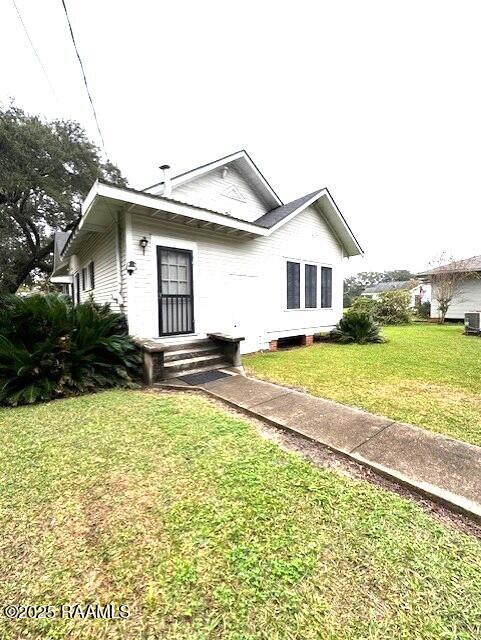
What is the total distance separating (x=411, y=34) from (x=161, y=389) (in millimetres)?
9899

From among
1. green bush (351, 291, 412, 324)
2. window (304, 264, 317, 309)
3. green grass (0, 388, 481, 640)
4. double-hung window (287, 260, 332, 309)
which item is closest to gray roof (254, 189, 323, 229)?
double-hung window (287, 260, 332, 309)

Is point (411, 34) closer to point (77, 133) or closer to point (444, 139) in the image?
point (444, 139)

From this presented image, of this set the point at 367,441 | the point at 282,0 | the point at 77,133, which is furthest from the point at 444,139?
the point at 77,133

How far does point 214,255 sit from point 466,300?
747 inches

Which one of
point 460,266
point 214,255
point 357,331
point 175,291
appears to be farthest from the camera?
Result: point 460,266

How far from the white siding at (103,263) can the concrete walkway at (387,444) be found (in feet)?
13.1

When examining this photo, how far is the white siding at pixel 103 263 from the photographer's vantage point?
6438mm

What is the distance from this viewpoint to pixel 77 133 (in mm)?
18547

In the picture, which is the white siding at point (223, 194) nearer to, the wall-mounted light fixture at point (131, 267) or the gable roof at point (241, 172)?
the gable roof at point (241, 172)

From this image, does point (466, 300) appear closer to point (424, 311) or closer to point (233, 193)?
point (424, 311)

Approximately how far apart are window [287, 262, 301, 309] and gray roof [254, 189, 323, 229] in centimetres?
154

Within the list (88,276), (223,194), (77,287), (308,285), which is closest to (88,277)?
(88,276)

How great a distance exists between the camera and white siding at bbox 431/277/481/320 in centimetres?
1803

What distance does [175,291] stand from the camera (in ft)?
21.2
